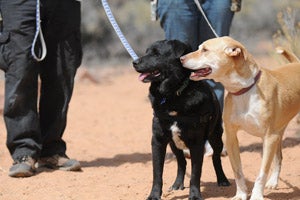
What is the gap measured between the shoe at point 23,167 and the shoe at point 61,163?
10.8 inches

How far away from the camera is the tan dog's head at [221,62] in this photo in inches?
190

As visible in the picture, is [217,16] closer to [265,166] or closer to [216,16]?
[216,16]

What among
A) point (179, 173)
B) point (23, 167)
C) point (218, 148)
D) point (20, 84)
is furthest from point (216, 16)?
point (23, 167)

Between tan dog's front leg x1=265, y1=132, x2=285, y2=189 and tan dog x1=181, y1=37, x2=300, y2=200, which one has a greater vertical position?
tan dog x1=181, y1=37, x2=300, y2=200

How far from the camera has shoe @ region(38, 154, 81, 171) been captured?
6.50 metres

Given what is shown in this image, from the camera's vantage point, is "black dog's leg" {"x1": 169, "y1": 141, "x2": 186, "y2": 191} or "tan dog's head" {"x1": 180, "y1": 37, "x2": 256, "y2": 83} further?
"black dog's leg" {"x1": 169, "y1": 141, "x2": 186, "y2": 191}

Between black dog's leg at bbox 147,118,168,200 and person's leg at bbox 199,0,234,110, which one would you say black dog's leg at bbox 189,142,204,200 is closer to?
black dog's leg at bbox 147,118,168,200

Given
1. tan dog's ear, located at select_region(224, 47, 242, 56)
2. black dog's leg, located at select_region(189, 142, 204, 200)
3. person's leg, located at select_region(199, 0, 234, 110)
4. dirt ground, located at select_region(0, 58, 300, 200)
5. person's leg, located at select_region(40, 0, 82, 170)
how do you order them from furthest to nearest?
person's leg, located at select_region(199, 0, 234, 110) → person's leg, located at select_region(40, 0, 82, 170) → dirt ground, located at select_region(0, 58, 300, 200) → black dog's leg, located at select_region(189, 142, 204, 200) → tan dog's ear, located at select_region(224, 47, 242, 56)

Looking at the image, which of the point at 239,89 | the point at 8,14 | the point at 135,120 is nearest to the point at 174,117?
the point at 239,89

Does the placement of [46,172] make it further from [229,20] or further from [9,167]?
[229,20]

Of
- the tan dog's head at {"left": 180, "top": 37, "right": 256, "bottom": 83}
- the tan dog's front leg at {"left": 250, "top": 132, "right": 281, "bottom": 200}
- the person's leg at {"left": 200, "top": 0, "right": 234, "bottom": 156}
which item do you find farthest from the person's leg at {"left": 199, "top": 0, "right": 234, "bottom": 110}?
the tan dog's front leg at {"left": 250, "top": 132, "right": 281, "bottom": 200}

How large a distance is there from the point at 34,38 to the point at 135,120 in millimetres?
3422

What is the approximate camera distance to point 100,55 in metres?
15.3

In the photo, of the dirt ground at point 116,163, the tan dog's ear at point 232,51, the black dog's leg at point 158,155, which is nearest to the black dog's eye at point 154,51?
the black dog's leg at point 158,155
